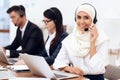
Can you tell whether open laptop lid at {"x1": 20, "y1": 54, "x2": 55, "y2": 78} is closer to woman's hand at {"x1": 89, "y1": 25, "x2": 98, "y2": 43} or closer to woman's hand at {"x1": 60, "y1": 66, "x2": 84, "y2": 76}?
woman's hand at {"x1": 60, "y1": 66, "x2": 84, "y2": 76}

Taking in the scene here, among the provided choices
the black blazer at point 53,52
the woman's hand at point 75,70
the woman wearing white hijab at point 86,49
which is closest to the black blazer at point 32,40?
the black blazer at point 53,52

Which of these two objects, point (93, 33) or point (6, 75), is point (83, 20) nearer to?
point (93, 33)

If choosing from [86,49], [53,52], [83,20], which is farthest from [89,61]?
[53,52]

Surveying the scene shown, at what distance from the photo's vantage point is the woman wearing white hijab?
7.37ft

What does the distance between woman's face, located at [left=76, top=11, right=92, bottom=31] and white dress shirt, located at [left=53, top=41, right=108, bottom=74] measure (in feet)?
0.73

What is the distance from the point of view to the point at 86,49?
232 centimetres

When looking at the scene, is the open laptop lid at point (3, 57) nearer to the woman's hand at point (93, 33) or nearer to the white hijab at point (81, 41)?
the white hijab at point (81, 41)

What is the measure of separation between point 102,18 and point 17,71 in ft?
5.93

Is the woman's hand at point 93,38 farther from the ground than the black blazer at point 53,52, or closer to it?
farther from the ground

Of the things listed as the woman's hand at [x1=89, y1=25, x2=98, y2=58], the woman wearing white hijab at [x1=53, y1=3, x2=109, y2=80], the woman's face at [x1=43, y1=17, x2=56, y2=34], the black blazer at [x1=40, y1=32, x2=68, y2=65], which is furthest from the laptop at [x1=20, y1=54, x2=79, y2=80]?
the woman's face at [x1=43, y1=17, x2=56, y2=34]

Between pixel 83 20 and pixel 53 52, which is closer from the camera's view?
pixel 83 20

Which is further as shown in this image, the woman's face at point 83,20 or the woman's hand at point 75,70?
the woman's face at point 83,20

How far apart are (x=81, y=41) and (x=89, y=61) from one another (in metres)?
0.20

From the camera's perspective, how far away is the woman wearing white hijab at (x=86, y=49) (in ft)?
7.37
